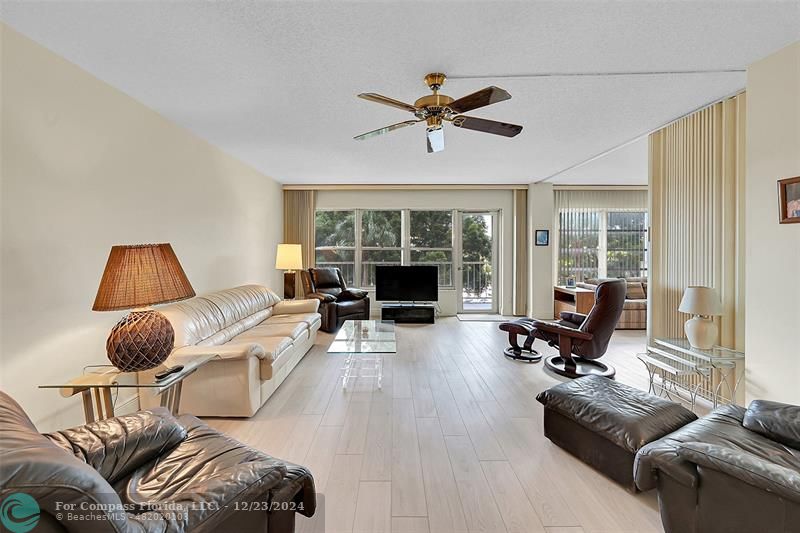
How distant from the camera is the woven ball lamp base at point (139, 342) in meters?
2.08

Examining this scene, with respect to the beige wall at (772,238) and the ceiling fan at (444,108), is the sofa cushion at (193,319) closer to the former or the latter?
the ceiling fan at (444,108)

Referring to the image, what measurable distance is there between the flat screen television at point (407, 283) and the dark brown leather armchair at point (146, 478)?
482 centimetres

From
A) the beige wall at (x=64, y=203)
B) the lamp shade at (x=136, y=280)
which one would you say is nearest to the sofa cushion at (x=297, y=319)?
the beige wall at (x=64, y=203)

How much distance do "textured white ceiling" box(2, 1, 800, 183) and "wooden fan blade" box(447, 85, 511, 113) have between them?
0.28 metres

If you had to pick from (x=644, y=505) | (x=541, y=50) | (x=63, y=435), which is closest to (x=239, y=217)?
(x=63, y=435)

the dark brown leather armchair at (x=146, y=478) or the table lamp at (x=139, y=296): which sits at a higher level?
the table lamp at (x=139, y=296)

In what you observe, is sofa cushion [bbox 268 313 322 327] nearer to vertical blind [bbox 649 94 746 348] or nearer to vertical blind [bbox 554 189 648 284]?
vertical blind [bbox 649 94 746 348]

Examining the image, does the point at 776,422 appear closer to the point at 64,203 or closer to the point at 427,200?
the point at 64,203

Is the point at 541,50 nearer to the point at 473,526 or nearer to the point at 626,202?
the point at 473,526

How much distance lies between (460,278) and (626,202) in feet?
11.7

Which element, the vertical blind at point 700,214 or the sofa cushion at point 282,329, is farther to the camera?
the sofa cushion at point 282,329

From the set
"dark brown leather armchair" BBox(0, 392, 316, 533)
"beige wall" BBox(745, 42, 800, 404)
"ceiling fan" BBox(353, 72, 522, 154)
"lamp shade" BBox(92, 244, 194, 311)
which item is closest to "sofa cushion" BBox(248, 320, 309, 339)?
"lamp shade" BBox(92, 244, 194, 311)

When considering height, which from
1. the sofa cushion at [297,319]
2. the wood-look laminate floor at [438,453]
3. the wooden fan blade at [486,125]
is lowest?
the wood-look laminate floor at [438,453]

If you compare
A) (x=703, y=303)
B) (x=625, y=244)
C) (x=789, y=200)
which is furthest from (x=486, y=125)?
(x=625, y=244)
